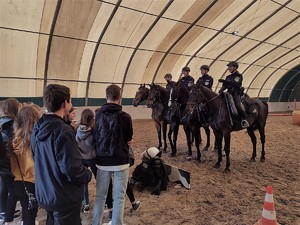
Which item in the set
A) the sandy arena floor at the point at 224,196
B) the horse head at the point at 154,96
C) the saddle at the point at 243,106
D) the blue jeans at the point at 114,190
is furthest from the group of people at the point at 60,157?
the horse head at the point at 154,96

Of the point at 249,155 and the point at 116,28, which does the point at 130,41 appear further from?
the point at 249,155

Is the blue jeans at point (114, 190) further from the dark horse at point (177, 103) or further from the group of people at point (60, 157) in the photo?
the dark horse at point (177, 103)

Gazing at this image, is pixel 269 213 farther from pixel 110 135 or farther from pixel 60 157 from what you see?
pixel 60 157

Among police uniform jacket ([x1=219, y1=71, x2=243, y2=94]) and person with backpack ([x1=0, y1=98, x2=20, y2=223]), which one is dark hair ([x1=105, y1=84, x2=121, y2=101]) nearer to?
person with backpack ([x1=0, y1=98, x2=20, y2=223])

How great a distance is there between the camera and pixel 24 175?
2105 mm

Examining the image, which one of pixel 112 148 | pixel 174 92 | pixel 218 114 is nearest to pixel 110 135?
pixel 112 148

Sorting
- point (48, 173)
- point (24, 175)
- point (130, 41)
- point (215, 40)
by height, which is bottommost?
point (24, 175)

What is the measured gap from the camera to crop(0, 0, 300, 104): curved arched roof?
8.40 metres

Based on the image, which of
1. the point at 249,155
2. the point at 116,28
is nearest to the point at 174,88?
the point at 249,155

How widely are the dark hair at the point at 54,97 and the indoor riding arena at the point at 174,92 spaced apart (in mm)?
41

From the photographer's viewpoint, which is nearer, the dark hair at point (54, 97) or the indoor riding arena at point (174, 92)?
the dark hair at point (54, 97)

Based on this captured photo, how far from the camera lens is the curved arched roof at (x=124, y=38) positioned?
8398 millimetres

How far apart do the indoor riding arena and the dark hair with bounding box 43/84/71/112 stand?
41 millimetres

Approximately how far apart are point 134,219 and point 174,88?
3295 mm
